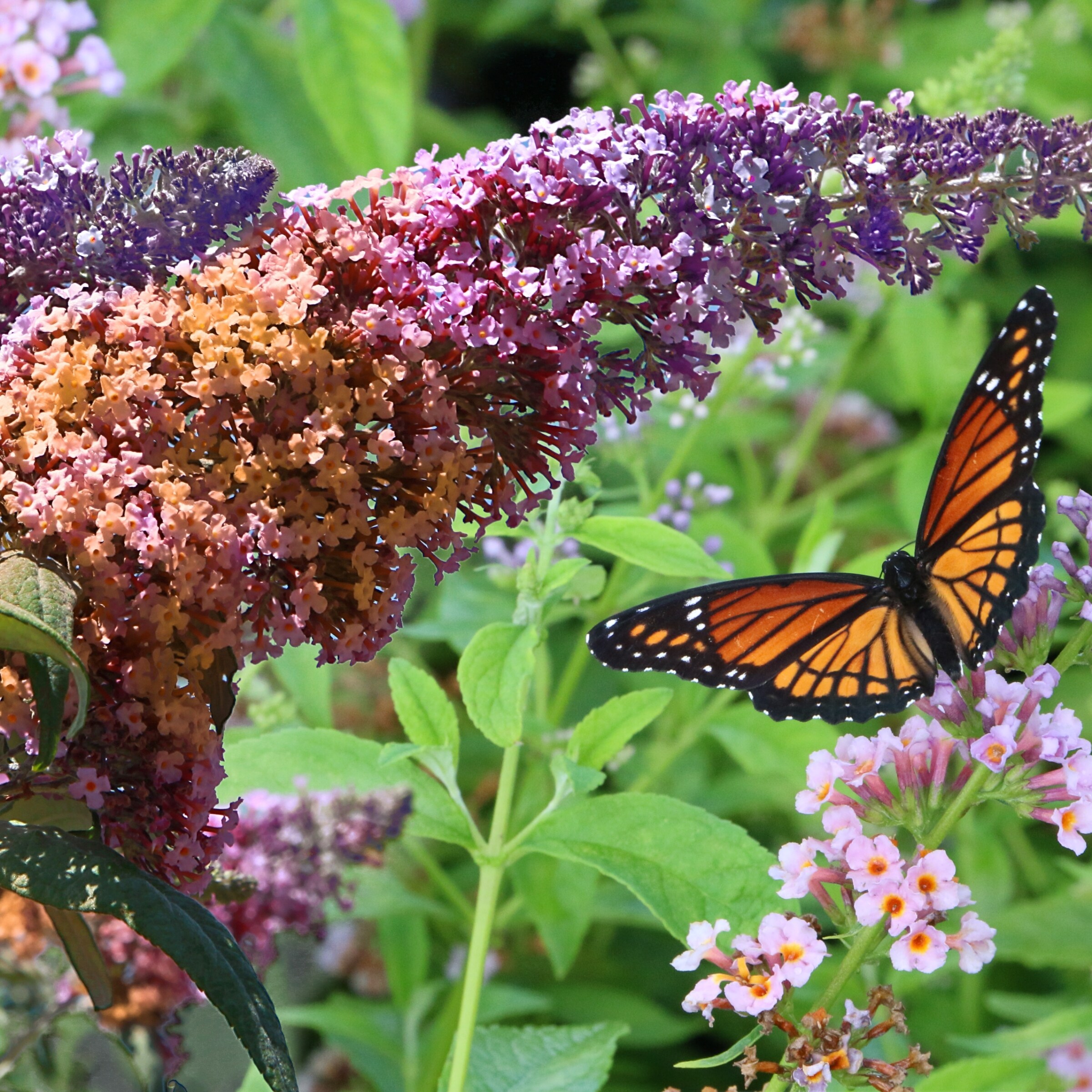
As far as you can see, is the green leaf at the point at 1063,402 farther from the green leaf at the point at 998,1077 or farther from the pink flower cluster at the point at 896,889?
the pink flower cluster at the point at 896,889

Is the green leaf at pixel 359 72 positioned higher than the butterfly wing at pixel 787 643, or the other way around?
the green leaf at pixel 359 72

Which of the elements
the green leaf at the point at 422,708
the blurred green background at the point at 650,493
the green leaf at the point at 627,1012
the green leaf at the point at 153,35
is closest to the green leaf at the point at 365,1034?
the blurred green background at the point at 650,493

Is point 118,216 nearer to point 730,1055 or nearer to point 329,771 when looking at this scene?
point 329,771

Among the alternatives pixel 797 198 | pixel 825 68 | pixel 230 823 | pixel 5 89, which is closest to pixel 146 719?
pixel 230 823

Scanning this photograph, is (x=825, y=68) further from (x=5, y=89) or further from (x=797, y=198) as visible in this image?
(x=797, y=198)

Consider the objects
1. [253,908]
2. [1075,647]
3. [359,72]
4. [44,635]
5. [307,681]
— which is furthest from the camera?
[359,72]

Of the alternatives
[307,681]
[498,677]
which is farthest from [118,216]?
[307,681]
